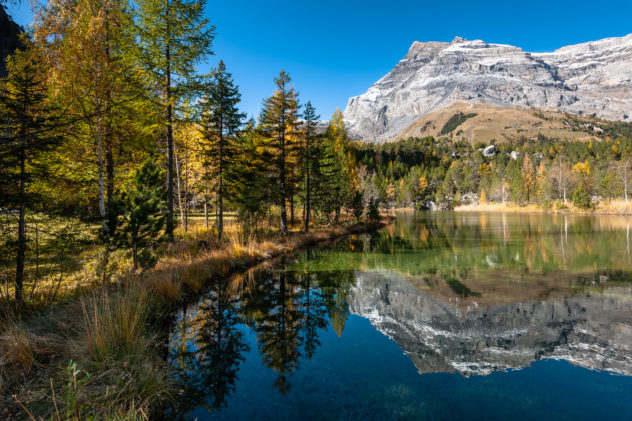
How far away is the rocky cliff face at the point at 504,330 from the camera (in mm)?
6496

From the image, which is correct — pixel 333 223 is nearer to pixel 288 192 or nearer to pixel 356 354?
pixel 288 192

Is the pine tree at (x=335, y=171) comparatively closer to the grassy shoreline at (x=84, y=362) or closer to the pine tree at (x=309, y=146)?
the pine tree at (x=309, y=146)

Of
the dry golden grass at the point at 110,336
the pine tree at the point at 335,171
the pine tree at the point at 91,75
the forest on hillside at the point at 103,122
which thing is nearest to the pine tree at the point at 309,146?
the pine tree at the point at 335,171

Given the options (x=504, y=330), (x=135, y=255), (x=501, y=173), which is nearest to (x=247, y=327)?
(x=135, y=255)

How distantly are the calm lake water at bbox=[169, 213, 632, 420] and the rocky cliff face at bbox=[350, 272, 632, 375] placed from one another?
0.04 meters

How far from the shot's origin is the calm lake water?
5098mm

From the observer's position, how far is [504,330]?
793 cm

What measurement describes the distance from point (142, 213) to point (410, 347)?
8.98m

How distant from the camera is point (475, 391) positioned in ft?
17.9

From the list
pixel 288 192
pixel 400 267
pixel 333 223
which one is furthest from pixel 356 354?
pixel 333 223

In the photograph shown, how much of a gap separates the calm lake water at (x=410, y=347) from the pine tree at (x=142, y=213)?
2.85 metres

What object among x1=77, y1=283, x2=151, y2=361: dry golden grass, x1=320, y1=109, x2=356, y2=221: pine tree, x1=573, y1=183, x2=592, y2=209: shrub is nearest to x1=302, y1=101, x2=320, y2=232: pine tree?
x1=320, y1=109, x2=356, y2=221: pine tree

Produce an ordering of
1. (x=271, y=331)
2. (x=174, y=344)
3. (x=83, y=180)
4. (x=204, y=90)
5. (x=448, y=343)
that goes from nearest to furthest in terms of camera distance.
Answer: (x=174, y=344), (x=448, y=343), (x=271, y=331), (x=83, y=180), (x=204, y=90)

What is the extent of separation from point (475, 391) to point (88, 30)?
16257 mm
